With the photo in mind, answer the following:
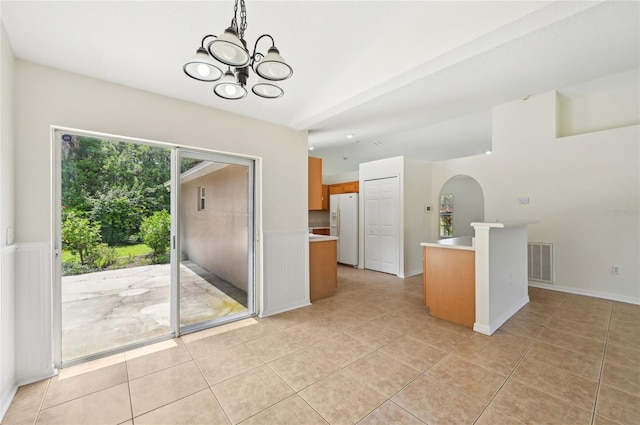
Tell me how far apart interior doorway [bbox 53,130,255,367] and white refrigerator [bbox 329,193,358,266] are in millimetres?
3503

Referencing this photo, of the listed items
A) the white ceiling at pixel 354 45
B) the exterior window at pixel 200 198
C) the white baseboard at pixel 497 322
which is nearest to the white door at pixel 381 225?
the white baseboard at pixel 497 322

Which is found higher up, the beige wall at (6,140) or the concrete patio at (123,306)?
the beige wall at (6,140)

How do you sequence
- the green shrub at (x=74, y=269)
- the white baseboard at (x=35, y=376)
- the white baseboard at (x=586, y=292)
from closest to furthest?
the white baseboard at (x=35, y=376) < the green shrub at (x=74, y=269) < the white baseboard at (x=586, y=292)

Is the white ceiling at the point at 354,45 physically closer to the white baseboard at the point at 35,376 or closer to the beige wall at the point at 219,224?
the beige wall at the point at 219,224

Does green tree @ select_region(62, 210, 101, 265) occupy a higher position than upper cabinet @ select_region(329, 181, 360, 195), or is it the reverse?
upper cabinet @ select_region(329, 181, 360, 195)

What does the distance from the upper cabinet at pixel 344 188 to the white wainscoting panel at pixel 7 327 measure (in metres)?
5.80

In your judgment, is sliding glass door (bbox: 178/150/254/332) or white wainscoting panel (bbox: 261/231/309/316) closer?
sliding glass door (bbox: 178/150/254/332)

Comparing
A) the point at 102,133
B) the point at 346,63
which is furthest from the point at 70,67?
the point at 346,63

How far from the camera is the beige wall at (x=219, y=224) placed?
10.1 ft

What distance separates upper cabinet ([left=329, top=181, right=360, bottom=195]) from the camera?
670 centimetres

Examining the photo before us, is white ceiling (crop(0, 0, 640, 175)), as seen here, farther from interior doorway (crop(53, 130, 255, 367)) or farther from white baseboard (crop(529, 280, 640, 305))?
white baseboard (crop(529, 280, 640, 305))

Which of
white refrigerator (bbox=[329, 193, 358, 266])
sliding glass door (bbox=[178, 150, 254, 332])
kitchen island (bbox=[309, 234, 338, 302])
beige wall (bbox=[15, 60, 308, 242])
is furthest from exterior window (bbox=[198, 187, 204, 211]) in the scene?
white refrigerator (bbox=[329, 193, 358, 266])

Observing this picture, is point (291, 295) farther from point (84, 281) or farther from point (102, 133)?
point (102, 133)

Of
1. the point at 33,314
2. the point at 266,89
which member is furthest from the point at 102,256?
the point at 266,89
